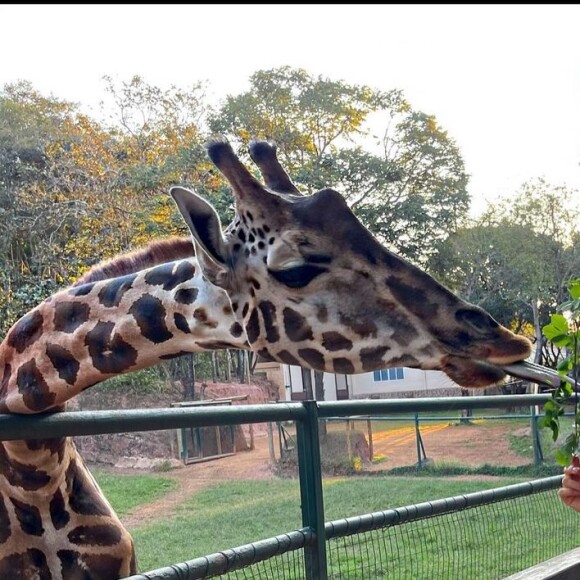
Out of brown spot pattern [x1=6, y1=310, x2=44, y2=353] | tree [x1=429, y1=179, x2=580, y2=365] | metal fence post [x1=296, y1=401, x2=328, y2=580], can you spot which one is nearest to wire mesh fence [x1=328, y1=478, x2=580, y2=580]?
metal fence post [x1=296, y1=401, x2=328, y2=580]

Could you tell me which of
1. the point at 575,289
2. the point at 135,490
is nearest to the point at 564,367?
the point at 575,289

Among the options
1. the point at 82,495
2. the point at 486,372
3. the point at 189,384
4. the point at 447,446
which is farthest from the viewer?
the point at 189,384

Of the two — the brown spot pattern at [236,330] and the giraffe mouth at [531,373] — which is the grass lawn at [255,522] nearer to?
the brown spot pattern at [236,330]

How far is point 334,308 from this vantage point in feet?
6.56

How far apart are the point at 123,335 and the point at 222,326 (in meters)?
0.26

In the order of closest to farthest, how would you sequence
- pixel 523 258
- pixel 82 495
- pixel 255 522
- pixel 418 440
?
1. pixel 82 495
2. pixel 255 522
3. pixel 418 440
4. pixel 523 258

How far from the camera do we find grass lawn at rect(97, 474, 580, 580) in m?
2.57

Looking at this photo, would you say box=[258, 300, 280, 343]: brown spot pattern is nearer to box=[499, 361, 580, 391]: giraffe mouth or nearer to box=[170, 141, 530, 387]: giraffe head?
box=[170, 141, 530, 387]: giraffe head

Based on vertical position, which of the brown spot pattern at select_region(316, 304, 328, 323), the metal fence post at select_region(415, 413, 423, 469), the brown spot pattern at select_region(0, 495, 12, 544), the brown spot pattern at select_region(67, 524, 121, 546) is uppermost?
the brown spot pattern at select_region(316, 304, 328, 323)

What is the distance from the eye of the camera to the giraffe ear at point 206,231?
6.55 feet

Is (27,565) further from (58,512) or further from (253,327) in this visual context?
(253,327)

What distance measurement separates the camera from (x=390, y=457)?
402 cm

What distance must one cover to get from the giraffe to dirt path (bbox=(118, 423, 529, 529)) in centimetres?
52

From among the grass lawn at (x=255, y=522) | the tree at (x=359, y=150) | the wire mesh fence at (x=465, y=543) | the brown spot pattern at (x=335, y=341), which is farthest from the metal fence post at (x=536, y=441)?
the tree at (x=359, y=150)
